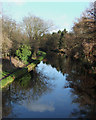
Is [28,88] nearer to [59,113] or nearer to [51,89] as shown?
[51,89]

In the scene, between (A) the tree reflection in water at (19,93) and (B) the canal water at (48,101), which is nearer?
(B) the canal water at (48,101)

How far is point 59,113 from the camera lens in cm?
959

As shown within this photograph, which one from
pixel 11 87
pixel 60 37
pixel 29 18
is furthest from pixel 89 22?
pixel 60 37

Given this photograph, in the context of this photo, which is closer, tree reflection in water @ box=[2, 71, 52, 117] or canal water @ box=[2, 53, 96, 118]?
canal water @ box=[2, 53, 96, 118]

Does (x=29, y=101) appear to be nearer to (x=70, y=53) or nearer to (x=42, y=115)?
(x=42, y=115)

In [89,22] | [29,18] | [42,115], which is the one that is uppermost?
[29,18]

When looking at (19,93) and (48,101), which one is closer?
(48,101)

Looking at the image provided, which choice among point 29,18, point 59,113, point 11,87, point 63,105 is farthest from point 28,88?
point 29,18

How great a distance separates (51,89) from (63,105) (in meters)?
4.09

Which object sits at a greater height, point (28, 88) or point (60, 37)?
point (60, 37)

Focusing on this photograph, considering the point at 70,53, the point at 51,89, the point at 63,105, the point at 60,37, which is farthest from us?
the point at 60,37

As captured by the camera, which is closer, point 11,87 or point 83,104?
point 83,104

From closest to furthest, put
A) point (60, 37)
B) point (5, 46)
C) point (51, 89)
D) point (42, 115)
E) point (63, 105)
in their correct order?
point (42, 115) → point (63, 105) → point (51, 89) → point (5, 46) → point (60, 37)

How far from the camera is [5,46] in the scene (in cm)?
2206
